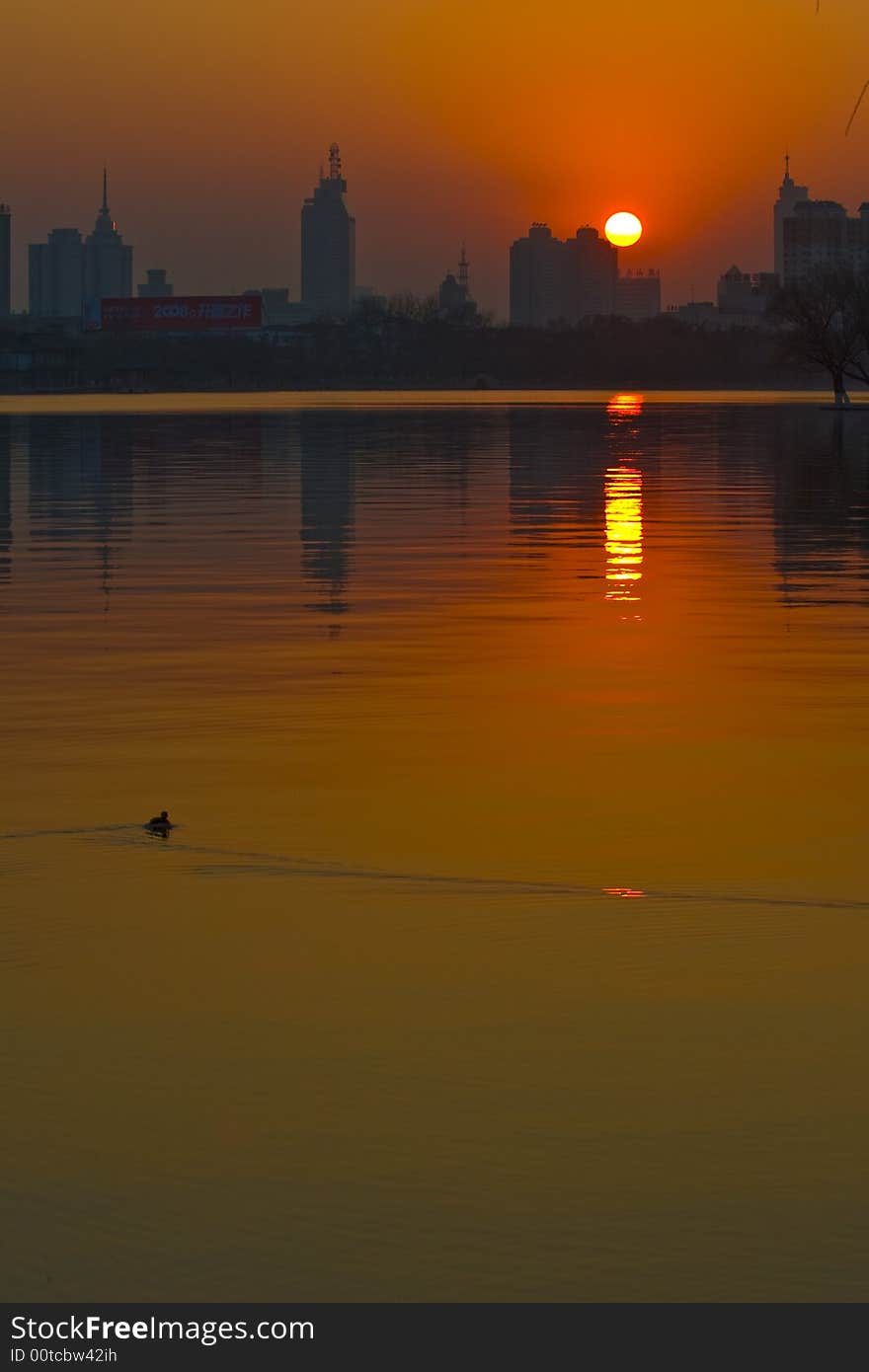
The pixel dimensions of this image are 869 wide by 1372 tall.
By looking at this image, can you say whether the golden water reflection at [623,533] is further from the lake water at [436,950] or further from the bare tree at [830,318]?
the bare tree at [830,318]

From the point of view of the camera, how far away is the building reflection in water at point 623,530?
97.0ft

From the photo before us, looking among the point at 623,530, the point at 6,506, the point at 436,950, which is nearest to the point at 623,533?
the point at 623,530

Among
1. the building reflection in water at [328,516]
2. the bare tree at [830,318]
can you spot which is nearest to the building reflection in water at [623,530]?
the building reflection in water at [328,516]

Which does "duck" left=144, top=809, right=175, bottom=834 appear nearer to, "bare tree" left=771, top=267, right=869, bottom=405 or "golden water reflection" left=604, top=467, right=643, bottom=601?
"golden water reflection" left=604, top=467, right=643, bottom=601

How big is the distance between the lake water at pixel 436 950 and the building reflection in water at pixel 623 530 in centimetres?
233

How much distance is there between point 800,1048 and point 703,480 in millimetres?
48488

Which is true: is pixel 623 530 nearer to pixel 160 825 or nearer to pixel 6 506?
pixel 6 506

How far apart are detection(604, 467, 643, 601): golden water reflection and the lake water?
90.1 inches

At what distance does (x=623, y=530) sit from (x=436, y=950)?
2927 centimetres

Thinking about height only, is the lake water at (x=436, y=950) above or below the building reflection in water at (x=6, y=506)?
below

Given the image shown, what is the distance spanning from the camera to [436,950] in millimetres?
10547

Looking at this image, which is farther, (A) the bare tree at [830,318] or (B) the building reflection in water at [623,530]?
(A) the bare tree at [830,318]

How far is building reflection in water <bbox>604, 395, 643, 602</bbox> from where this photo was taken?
29553 mm

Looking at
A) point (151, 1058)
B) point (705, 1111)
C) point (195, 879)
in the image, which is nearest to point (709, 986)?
point (705, 1111)
